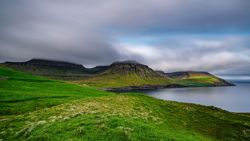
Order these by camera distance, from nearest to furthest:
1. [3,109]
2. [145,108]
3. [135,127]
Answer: [135,127] < [145,108] < [3,109]

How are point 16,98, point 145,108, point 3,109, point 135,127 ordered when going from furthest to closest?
1. point 16,98
2. point 3,109
3. point 145,108
4. point 135,127

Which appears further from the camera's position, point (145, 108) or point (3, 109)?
point (3, 109)

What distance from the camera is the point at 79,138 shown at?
23.7 metres

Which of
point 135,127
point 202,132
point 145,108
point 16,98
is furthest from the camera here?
point 16,98

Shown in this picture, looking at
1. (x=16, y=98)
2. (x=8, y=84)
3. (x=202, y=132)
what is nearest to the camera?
(x=202, y=132)

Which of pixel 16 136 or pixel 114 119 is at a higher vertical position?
pixel 114 119

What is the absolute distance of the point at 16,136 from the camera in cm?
2667

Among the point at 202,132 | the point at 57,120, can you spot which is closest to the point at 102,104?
the point at 57,120

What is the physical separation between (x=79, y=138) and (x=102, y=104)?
16.8 meters

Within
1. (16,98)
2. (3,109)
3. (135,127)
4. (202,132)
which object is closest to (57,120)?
(135,127)

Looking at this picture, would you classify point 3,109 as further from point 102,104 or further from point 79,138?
point 79,138

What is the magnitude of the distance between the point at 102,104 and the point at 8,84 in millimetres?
40456

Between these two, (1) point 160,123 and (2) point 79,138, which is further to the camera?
(1) point 160,123

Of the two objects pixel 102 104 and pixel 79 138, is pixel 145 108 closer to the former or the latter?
pixel 102 104
